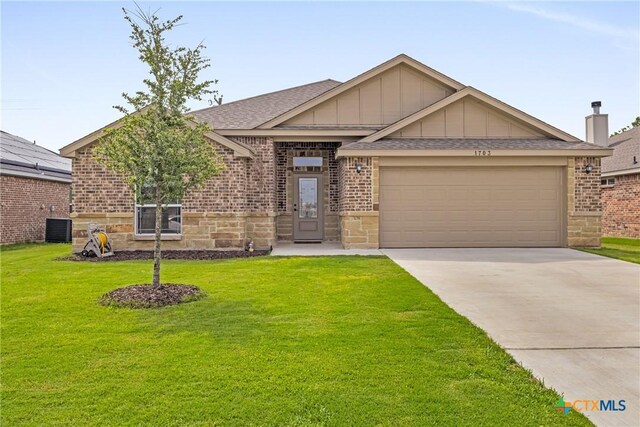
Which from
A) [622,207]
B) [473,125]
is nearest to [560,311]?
[473,125]

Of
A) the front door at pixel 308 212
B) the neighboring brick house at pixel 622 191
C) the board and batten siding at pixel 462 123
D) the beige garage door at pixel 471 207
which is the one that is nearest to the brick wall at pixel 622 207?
the neighboring brick house at pixel 622 191

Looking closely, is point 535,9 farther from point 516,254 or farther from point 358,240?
point 358,240

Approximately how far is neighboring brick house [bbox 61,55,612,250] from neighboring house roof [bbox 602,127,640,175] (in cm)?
640

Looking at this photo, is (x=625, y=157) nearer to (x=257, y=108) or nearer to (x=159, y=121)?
(x=257, y=108)

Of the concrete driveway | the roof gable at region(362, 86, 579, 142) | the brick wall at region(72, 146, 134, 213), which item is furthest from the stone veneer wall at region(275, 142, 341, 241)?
the brick wall at region(72, 146, 134, 213)

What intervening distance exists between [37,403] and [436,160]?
11827 millimetres

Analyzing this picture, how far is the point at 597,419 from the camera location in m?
3.02

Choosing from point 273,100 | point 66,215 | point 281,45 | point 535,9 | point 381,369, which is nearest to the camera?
point 381,369

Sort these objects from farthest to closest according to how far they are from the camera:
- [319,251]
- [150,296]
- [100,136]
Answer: [319,251]
[100,136]
[150,296]

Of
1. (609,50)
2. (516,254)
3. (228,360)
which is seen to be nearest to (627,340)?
(228,360)

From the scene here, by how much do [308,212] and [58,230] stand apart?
11.1 meters

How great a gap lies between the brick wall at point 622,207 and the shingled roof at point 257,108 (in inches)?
541

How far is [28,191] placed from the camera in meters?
17.3

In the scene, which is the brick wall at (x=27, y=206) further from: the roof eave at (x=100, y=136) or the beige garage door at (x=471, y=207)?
the beige garage door at (x=471, y=207)
